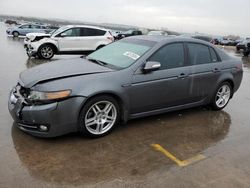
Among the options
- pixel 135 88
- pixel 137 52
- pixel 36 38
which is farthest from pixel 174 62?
pixel 36 38

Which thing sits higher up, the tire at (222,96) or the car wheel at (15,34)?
the tire at (222,96)

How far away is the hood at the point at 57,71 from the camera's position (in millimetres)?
4520

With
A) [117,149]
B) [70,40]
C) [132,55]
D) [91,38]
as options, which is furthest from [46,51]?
[117,149]

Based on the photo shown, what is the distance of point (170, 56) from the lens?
547cm

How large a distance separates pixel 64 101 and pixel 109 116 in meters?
0.85

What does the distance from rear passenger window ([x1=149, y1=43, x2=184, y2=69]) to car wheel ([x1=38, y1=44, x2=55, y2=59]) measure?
904 cm

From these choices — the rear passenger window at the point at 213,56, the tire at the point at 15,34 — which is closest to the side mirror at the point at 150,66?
the rear passenger window at the point at 213,56

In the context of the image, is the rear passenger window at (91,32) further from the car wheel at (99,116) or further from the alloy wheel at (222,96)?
the car wheel at (99,116)

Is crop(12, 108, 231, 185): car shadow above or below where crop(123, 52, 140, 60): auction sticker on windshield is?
below

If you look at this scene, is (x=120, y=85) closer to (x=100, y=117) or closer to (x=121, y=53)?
(x=100, y=117)

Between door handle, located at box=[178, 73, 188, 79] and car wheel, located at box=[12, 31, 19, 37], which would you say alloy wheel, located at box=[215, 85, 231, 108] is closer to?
door handle, located at box=[178, 73, 188, 79]

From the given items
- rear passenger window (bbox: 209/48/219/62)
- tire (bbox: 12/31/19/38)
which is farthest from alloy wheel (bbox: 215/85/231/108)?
tire (bbox: 12/31/19/38)

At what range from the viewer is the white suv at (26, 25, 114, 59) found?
13.4 metres

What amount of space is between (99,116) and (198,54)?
2.48m
